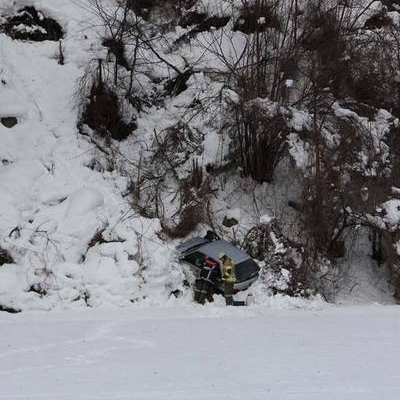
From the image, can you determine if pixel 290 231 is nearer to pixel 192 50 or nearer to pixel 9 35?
pixel 192 50

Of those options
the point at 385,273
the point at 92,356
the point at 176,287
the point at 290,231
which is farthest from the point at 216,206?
the point at 92,356

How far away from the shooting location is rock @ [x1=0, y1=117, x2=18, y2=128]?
535 inches

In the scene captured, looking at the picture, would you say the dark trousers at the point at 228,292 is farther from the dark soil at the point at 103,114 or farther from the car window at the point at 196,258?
the dark soil at the point at 103,114

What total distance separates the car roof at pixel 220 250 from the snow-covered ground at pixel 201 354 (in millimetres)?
1216

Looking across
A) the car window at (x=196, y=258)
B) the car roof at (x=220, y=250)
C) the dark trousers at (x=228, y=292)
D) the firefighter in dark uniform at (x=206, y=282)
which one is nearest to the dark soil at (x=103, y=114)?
the car roof at (x=220, y=250)

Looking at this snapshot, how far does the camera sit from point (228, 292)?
1068cm

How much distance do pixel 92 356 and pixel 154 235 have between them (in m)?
4.60

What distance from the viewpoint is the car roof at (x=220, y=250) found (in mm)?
11336

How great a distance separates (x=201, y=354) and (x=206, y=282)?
128 inches

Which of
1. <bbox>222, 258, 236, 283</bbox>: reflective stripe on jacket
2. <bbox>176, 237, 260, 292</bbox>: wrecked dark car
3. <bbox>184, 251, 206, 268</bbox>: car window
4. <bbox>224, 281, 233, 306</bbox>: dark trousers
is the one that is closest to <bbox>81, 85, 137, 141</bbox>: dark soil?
<bbox>176, 237, 260, 292</bbox>: wrecked dark car

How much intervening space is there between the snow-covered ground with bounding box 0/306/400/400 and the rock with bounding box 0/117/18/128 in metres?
5.34

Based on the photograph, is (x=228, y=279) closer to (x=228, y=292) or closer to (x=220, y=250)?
(x=228, y=292)

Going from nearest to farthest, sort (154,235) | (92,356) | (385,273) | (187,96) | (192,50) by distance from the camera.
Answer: (92,356) → (154,235) → (385,273) → (187,96) → (192,50)

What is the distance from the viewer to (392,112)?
13.9m
